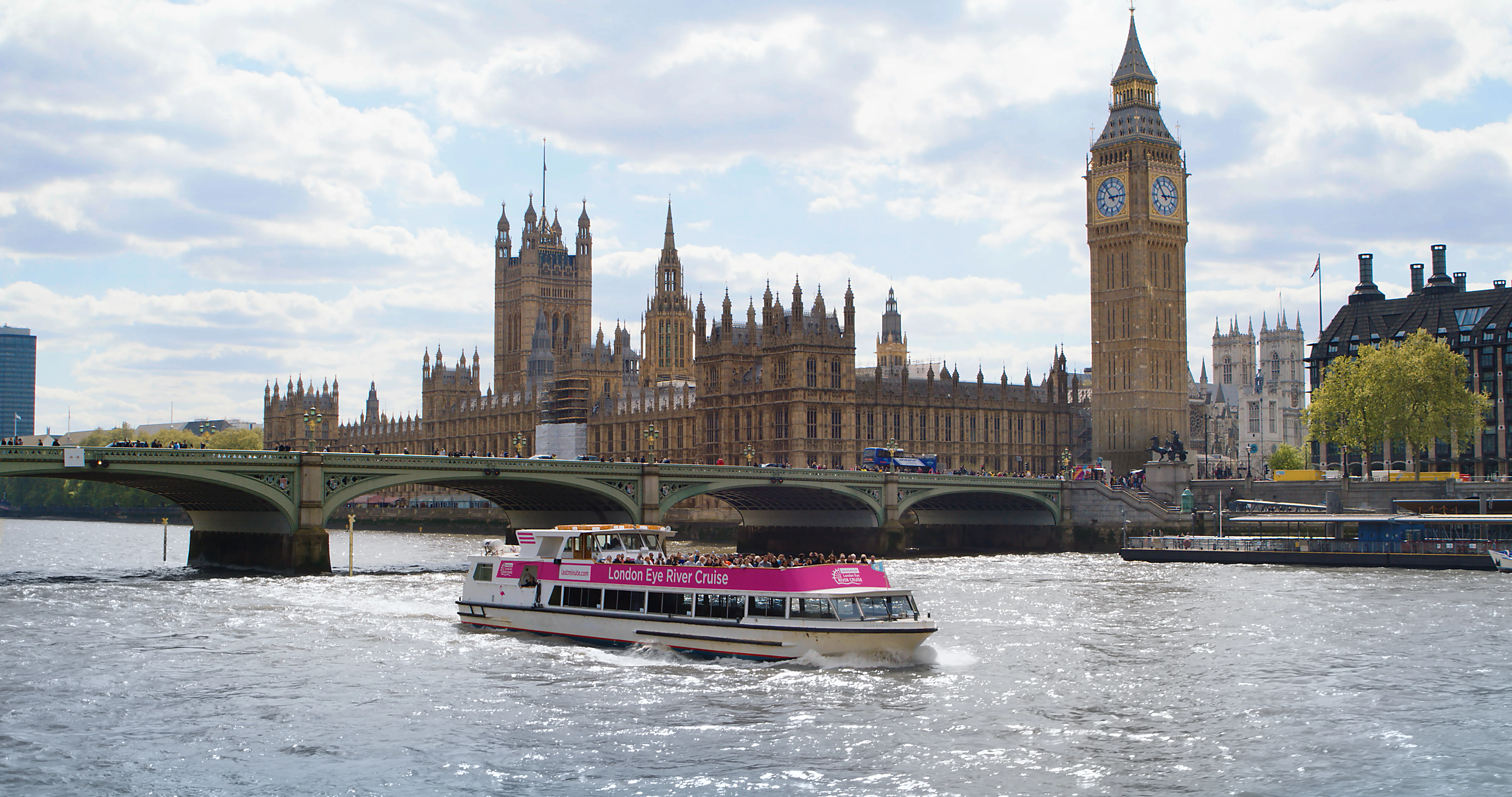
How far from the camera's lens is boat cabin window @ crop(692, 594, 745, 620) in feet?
126

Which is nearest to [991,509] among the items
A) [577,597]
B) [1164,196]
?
[1164,196]

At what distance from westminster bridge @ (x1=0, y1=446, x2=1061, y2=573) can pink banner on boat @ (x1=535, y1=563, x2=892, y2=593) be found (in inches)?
917

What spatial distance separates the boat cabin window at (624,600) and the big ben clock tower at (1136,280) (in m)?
85.1

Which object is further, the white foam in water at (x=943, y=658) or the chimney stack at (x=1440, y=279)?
the chimney stack at (x=1440, y=279)

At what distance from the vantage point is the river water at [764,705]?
25000mm

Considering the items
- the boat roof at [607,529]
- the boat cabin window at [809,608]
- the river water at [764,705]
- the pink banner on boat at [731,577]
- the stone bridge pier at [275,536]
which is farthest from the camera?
the stone bridge pier at [275,536]

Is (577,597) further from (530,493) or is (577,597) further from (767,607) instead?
→ (530,493)

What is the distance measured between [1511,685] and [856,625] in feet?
48.2

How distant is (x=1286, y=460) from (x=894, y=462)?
61017 mm

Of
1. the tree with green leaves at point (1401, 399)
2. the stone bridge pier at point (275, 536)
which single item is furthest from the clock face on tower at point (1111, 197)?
the stone bridge pier at point (275, 536)

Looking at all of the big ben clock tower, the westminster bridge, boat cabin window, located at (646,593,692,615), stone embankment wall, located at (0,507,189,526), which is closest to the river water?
boat cabin window, located at (646,593,692,615)

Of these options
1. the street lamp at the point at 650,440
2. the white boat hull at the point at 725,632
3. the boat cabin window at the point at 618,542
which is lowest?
the white boat hull at the point at 725,632

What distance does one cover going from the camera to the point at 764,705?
103ft

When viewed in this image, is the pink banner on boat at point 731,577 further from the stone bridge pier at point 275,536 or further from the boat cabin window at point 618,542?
the stone bridge pier at point 275,536
